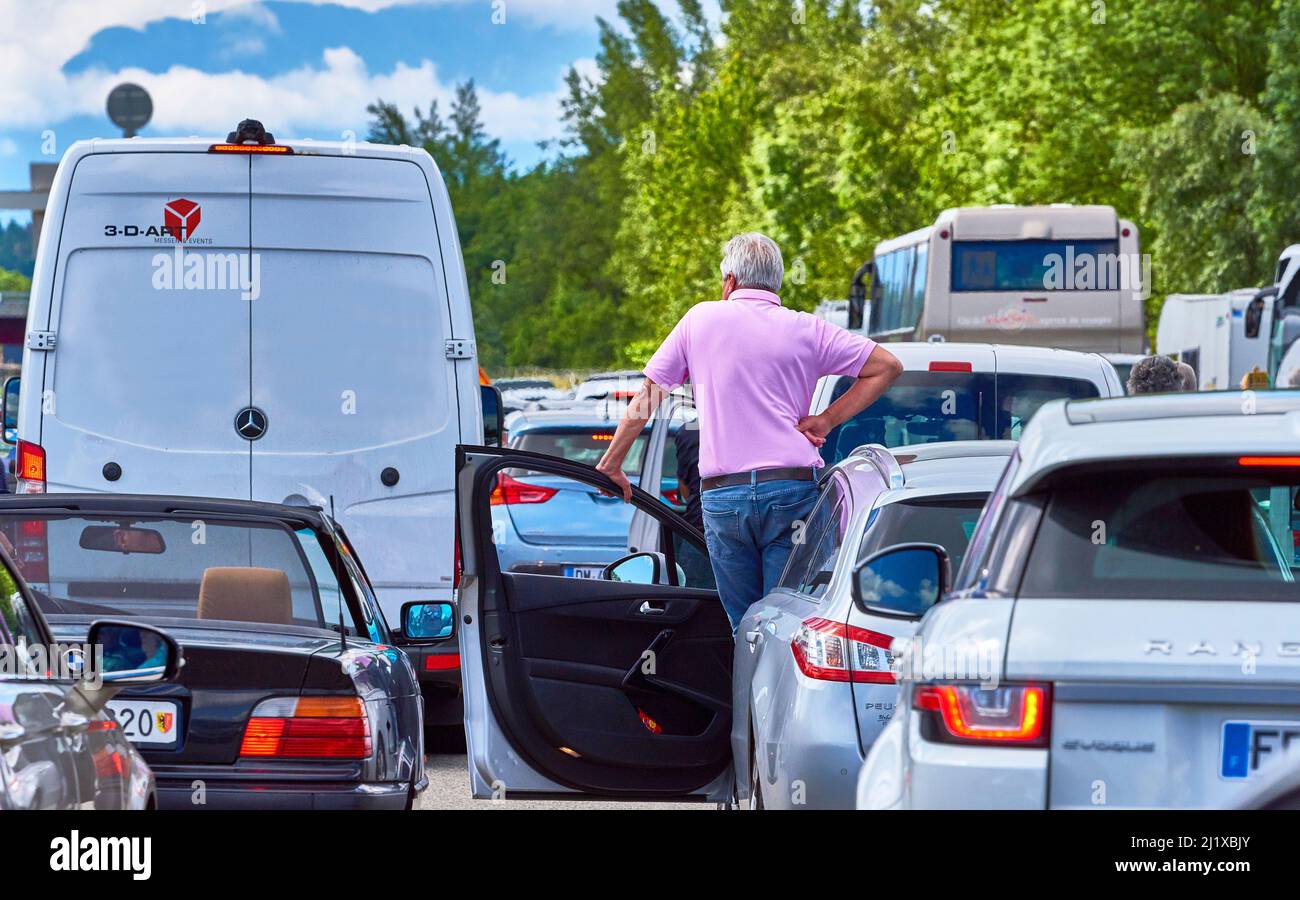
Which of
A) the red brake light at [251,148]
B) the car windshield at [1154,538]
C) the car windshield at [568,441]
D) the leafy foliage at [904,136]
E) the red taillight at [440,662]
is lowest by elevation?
the red taillight at [440,662]

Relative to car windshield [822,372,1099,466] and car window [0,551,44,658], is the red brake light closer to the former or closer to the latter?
car windshield [822,372,1099,466]

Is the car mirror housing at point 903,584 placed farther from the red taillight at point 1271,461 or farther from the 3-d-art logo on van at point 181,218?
the 3-d-art logo on van at point 181,218

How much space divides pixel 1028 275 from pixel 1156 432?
2672cm

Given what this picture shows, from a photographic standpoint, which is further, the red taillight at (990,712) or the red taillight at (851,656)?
the red taillight at (851,656)

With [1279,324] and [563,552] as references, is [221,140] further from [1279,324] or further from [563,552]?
[1279,324]

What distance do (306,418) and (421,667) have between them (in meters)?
1.28

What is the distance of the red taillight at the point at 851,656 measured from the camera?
633 cm

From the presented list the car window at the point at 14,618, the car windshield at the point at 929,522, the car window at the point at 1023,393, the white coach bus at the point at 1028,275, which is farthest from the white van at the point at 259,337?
the white coach bus at the point at 1028,275

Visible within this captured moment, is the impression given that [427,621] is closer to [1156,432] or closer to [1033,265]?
[1156,432]

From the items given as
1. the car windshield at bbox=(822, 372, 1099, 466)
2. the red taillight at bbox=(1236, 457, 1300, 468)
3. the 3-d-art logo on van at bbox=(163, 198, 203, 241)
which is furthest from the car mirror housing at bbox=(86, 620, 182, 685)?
the car windshield at bbox=(822, 372, 1099, 466)

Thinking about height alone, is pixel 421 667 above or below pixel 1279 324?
below

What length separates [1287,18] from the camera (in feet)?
140

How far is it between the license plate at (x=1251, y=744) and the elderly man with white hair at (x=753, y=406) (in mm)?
3952
